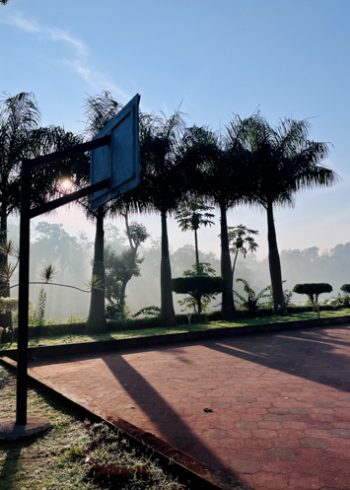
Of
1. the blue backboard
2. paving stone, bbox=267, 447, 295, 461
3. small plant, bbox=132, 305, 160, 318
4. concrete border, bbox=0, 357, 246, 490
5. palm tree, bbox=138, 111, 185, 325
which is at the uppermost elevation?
palm tree, bbox=138, 111, 185, 325

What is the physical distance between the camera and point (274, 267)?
19625mm

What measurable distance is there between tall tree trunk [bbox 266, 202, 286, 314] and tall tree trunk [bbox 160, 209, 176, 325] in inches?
225

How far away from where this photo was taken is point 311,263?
182 metres

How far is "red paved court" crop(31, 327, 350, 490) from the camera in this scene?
317 cm

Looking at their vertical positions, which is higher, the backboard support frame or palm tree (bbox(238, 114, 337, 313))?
palm tree (bbox(238, 114, 337, 313))

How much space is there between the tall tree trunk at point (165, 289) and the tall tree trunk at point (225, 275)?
118 inches

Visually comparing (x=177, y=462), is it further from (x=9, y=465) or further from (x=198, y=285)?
(x=198, y=285)

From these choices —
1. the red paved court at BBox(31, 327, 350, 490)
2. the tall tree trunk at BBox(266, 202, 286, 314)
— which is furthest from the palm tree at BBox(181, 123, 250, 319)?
the red paved court at BBox(31, 327, 350, 490)

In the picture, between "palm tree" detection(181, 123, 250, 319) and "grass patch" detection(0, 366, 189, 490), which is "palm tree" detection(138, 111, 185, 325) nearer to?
"palm tree" detection(181, 123, 250, 319)

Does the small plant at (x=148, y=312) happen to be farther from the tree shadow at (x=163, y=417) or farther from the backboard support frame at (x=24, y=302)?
the backboard support frame at (x=24, y=302)

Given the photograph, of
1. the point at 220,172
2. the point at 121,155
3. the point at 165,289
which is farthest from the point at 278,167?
the point at 121,155

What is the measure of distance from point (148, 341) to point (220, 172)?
32.7 feet

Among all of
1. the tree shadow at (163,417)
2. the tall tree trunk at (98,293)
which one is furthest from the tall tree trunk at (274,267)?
the tree shadow at (163,417)

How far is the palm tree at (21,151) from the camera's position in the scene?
1448 cm
